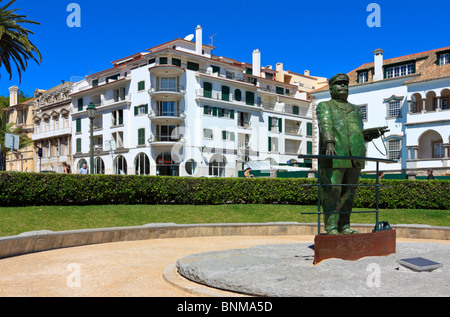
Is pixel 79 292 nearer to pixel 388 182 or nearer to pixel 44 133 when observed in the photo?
pixel 388 182

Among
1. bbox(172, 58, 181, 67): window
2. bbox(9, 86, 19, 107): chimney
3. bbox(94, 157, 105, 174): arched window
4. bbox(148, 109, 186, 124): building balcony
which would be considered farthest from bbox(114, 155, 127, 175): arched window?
bbox(9, 86, 19, 107): chimney

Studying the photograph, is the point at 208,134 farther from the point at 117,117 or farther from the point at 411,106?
the point at 411,106

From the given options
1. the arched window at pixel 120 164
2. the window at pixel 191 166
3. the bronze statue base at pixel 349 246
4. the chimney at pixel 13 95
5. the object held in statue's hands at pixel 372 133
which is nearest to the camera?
the bronze statue base at pixel 349 246

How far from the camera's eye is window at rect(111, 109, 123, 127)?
51781 mm

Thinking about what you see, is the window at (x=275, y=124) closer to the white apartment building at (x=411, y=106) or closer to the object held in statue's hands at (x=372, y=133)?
the white apartment building at (x=411, y=106)

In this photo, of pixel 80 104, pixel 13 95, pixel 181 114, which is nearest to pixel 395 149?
Answer: pixel 181 114

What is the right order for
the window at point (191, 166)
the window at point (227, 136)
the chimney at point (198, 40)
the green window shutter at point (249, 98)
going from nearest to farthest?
the window at point (191, 166) → the window at point (227, 136) → the chimney at point (198, 40) → the green window shutter at point (249, 98)

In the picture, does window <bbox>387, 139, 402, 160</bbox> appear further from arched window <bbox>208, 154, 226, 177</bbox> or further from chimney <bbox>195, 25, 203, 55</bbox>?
chimney <bbox>195, 25, 203, 55</bbox>

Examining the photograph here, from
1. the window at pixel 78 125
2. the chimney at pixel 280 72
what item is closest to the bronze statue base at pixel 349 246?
the window at pixel 78 125

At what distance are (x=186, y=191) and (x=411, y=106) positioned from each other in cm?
2840

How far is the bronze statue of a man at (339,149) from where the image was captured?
8.16m

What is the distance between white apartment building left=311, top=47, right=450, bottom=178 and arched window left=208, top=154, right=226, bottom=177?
16.1 metres

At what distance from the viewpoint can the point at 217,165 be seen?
166ft
